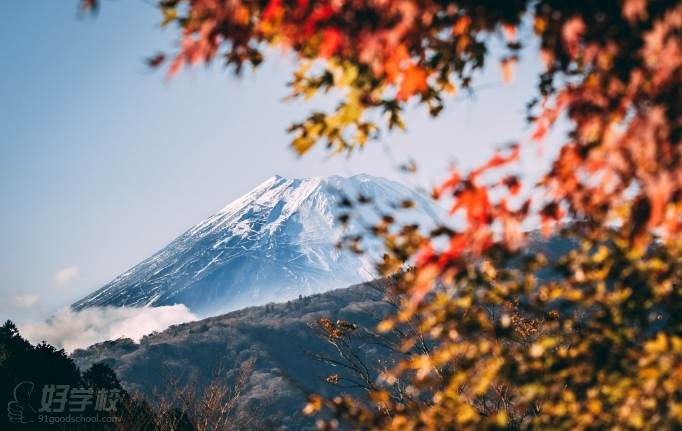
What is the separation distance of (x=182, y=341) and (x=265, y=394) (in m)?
30.3

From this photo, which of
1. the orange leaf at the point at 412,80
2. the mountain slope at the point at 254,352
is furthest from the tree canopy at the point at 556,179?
the mountain slope at the point at 254,352

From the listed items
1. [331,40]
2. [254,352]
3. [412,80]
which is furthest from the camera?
[254,352]

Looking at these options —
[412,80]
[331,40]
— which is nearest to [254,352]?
[412,80]

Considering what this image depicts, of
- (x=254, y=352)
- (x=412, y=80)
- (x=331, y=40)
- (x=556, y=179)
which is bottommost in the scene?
(x=556, y=179)

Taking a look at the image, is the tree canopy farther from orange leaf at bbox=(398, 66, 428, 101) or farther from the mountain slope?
the mountain slope

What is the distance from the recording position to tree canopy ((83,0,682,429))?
225cm

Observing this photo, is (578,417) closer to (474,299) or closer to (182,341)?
(474,299)

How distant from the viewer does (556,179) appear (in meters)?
2.59

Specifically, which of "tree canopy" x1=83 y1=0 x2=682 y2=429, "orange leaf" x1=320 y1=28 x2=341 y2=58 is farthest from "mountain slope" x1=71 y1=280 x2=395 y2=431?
"orange leaf" x1=320 y1=28 x2=341 y2=58

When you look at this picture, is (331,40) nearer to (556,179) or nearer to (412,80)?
(412,80)

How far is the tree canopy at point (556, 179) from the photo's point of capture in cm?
225

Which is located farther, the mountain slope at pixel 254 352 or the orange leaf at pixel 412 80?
the mountain slope at pixel 254 352

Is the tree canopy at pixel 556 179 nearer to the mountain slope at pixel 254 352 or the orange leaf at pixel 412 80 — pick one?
the orange leaf at pixel 412 80

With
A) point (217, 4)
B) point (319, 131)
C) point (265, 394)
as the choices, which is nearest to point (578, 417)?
point (319, 131)
